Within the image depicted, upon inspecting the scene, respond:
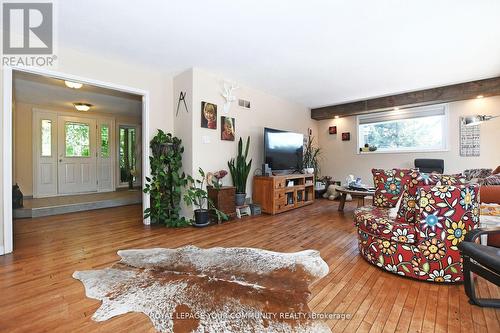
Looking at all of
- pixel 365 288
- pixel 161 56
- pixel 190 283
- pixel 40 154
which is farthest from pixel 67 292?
pixel 40 154

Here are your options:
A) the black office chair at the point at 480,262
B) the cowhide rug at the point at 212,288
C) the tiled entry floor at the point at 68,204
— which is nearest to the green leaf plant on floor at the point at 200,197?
the cowhide rug at the point at 212,288

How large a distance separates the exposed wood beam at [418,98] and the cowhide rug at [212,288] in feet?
13.9

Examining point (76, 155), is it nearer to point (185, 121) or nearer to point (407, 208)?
point (185, 121)

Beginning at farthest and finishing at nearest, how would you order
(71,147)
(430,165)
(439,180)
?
(71,147), (430,165), (439,180)

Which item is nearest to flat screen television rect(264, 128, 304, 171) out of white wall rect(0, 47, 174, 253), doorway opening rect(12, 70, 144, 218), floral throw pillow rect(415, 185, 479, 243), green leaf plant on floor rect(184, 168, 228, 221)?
green leaf plant on floor rect(184, 168, 228, 221)

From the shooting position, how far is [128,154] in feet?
22.1

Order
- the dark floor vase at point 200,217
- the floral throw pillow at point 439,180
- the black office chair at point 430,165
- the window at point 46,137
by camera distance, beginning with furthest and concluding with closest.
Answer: the window at point 46,137, the black office chair at point 430,165, the dark floor vase at point 200,217, the floral throw pillow at point 439,180

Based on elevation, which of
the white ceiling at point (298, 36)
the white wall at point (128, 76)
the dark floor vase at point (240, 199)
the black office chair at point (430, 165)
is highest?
the white ceiling at point (298, 36)

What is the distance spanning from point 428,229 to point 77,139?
7088 millimetres

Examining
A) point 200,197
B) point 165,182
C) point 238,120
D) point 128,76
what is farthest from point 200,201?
point 128,76

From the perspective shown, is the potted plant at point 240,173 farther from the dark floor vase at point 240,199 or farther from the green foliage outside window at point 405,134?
the green foliage outside window at point 405,134

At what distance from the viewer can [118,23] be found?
2377mm

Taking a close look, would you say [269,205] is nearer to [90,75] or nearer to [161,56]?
[161,56]

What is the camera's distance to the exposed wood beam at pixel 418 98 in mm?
4121
